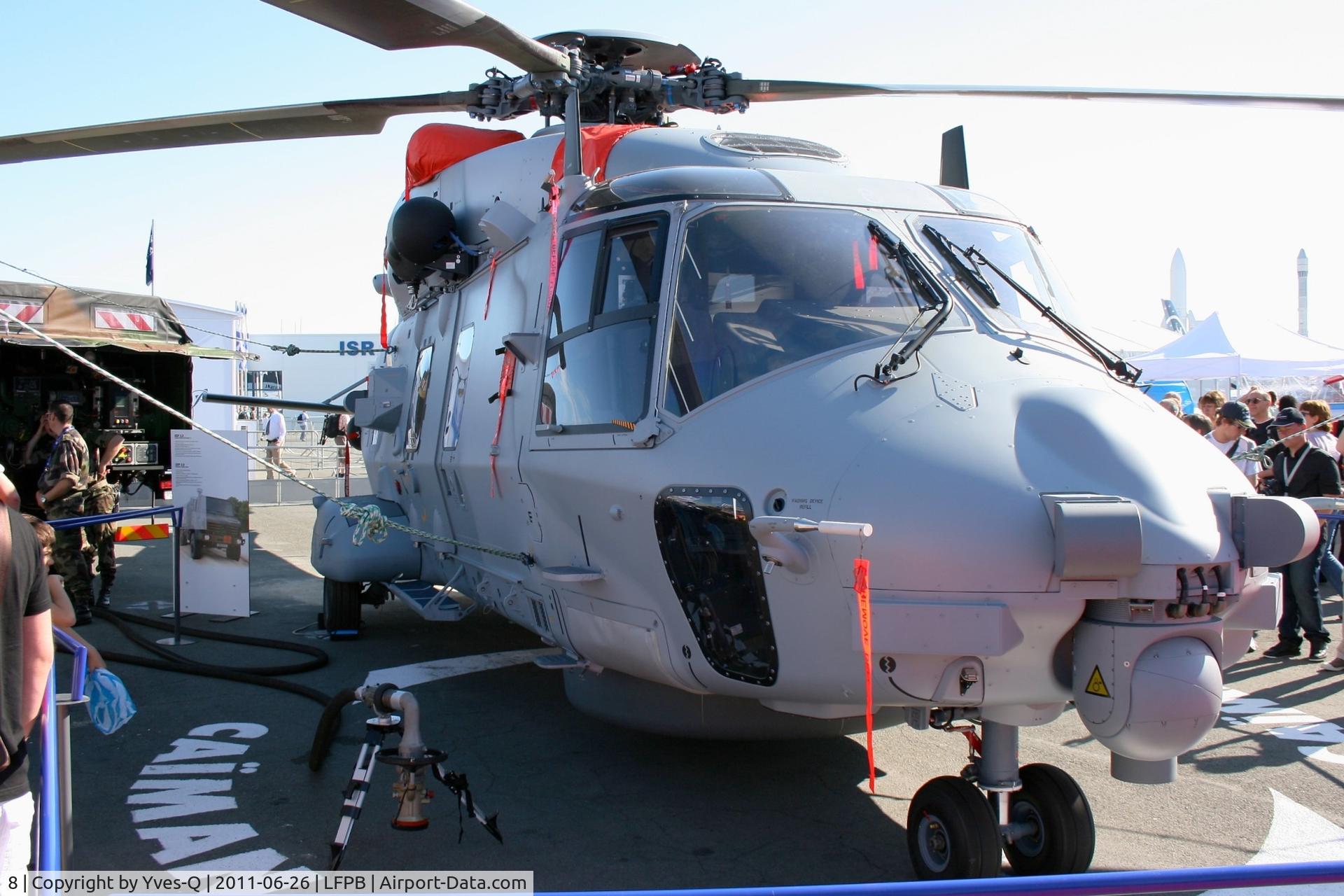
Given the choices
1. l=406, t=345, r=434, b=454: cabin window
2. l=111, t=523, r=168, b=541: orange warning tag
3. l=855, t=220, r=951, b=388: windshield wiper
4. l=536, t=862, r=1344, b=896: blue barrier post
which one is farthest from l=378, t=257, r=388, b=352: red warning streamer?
l=536, t=862, r=1344, b=896: blue barrier post

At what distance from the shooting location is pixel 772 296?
429 centimetres

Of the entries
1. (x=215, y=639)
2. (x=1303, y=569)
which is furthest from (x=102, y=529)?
(x=1303, y=569)

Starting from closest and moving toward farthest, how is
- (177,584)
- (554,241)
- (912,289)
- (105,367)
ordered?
1. (912,289)
2. (554,241)
3. (177,584)
4. (105,367)

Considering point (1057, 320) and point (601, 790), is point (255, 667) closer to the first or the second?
point (601, 790)

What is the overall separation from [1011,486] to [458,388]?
403 centimetres

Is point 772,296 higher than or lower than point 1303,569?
higher

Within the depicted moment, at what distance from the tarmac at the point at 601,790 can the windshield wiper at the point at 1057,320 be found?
1.91 meters

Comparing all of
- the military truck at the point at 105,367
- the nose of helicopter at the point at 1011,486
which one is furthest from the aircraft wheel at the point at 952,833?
the military truck at the point at 105,367

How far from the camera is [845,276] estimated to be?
14.4 ft

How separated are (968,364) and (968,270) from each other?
74 centimetres

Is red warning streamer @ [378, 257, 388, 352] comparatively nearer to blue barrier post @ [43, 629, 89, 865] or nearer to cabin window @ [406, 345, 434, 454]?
cabin window @ [406, 345, 434, 454]

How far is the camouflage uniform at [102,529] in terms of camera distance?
360 inches

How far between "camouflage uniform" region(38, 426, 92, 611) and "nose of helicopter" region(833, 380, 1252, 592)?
7.38 metres

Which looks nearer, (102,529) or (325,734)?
(325,734)
